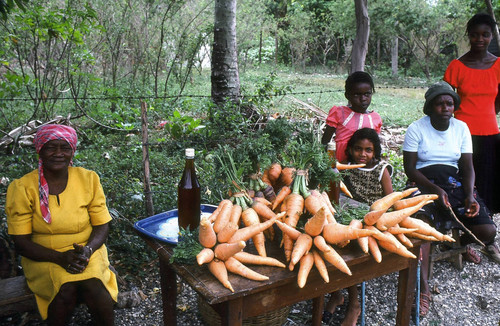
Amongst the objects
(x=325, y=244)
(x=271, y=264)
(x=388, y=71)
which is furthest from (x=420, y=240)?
(x=388, y=71)

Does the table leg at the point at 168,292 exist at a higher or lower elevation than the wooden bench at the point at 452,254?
higher

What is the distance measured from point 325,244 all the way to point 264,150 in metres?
0.73

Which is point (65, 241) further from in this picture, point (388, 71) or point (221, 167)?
point (388, 71)

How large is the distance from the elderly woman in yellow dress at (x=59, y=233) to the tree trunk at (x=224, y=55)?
128 inches

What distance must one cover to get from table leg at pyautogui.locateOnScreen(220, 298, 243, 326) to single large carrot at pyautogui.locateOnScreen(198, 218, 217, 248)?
25 cm

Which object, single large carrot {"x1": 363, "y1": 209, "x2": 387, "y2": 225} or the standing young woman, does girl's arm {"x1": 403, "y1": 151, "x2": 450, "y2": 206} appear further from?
single large carrot {"x1": 363, "y1": 209, "x2": 387, "y2": 225}

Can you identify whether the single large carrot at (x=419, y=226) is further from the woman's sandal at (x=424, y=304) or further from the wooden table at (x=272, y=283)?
the woman's sandal at (x=424, y=304)

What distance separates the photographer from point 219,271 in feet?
5.55

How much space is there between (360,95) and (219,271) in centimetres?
226

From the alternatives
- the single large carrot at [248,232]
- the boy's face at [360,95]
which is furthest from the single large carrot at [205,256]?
the boy's face at [360,95]

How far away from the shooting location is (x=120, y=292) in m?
3.02

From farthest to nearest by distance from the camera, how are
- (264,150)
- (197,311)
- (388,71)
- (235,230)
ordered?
1. (388,71)
2. (197,311)
3. (264,150)
4. (235,230)

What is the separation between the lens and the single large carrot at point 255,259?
5.84 feet

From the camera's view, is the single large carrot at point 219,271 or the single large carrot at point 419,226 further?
the single large carrot at point 419,226
